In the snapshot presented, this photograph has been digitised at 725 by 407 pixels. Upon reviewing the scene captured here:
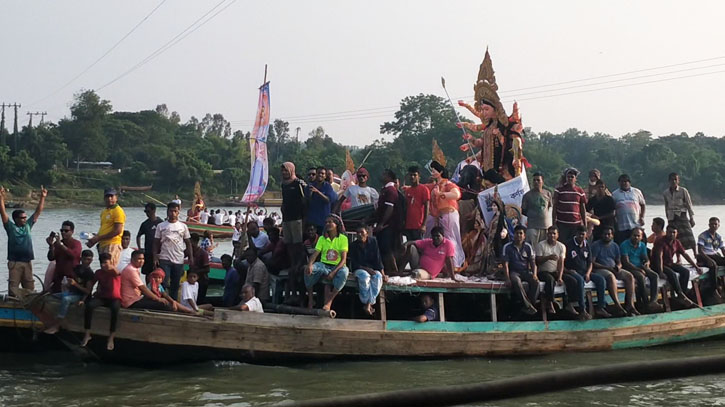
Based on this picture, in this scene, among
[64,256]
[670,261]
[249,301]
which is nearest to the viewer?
[249,301]

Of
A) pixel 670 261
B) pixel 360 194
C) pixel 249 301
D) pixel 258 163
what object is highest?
pixel 258 163

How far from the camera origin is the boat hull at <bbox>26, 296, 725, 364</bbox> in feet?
33.6

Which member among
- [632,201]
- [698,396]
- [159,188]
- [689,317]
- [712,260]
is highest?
[159,188]

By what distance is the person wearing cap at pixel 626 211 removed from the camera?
1279cm

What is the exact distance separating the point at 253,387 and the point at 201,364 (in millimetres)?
861

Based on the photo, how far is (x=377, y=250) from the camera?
1090 cm

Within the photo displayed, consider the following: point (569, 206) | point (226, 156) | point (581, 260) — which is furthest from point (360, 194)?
point (226, 156)

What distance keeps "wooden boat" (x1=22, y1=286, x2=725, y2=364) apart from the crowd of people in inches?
7.8

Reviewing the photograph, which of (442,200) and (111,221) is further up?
(442,200)

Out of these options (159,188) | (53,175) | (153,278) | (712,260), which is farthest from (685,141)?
(153,278)

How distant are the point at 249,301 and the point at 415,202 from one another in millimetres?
2671

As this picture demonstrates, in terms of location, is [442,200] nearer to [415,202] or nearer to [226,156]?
[415,202]

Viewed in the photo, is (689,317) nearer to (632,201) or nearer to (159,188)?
(632,201)

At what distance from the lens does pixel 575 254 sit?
460 inches
